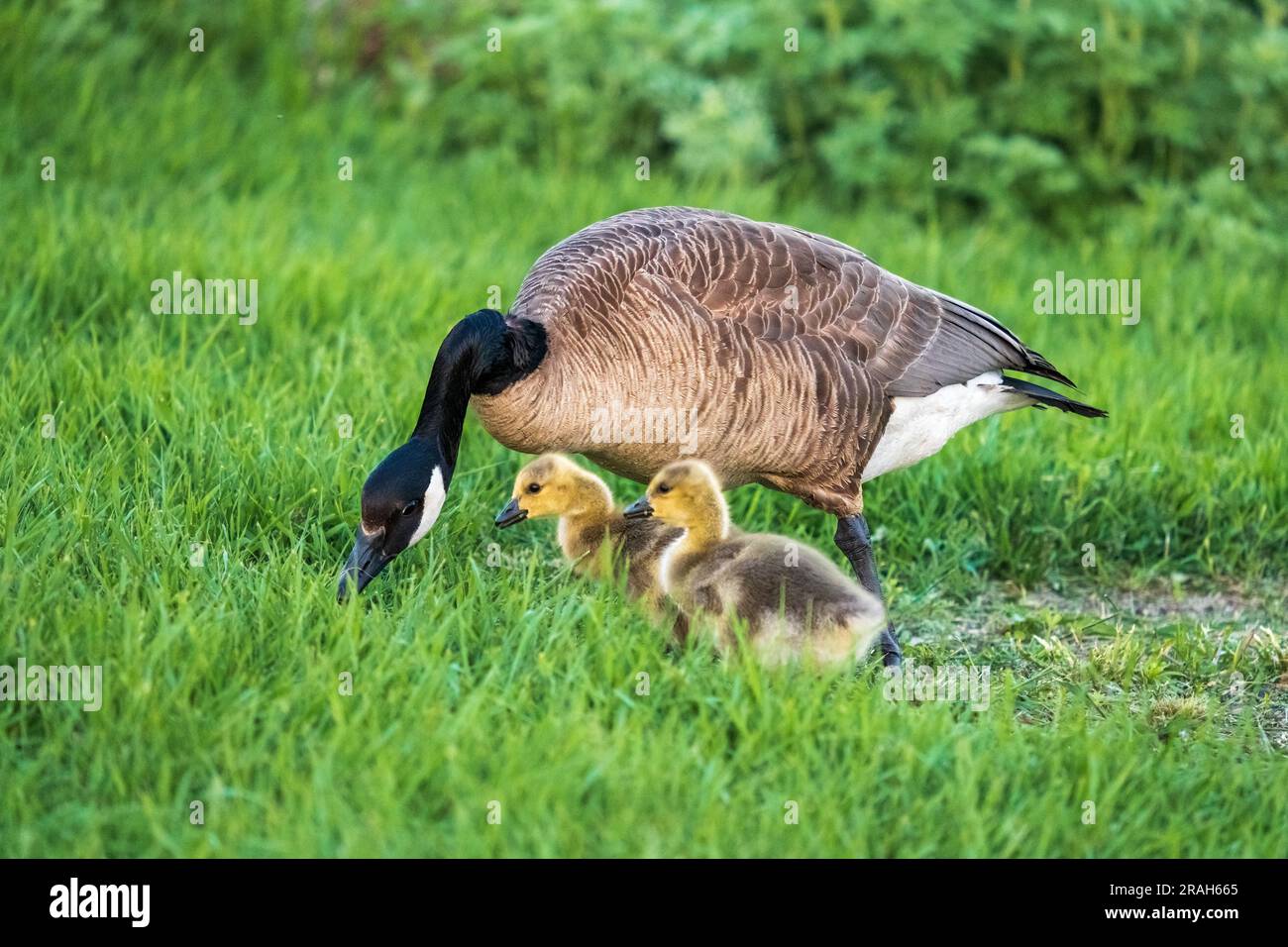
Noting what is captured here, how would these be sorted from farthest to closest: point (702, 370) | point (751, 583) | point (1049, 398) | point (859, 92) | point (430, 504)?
1. point (859, 92)
2. point (1049, 398)
3. point (702, 370)
4. point (751, 583)
5. point (430, 504)

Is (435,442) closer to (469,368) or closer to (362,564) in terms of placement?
(469,368)

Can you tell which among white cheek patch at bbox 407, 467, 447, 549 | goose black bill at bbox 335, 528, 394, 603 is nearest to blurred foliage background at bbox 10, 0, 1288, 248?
white cheek patch at bbox 407, 467, 447, 549

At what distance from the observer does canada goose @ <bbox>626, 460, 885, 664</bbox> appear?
4.94 meters

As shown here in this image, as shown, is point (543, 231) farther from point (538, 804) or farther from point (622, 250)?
point (538, 804)

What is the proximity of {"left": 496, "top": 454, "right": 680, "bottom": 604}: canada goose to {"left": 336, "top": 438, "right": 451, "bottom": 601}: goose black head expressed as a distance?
21.1 inches

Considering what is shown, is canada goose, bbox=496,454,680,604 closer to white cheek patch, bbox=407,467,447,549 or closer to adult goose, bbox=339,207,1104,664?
adult goose, bbox=339,207,1104,664

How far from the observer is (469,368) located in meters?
5.02

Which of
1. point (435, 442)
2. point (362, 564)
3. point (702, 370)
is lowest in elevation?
point (362, 564)

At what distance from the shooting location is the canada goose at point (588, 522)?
213 inches

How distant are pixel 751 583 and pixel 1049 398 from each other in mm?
1654

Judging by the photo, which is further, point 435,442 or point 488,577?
point 488,577

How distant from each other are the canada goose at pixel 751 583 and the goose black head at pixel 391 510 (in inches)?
29.9

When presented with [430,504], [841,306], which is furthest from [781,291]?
[430,504]

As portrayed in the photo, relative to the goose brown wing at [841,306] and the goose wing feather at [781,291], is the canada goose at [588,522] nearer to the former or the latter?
the goose wing feather at [781,291]
